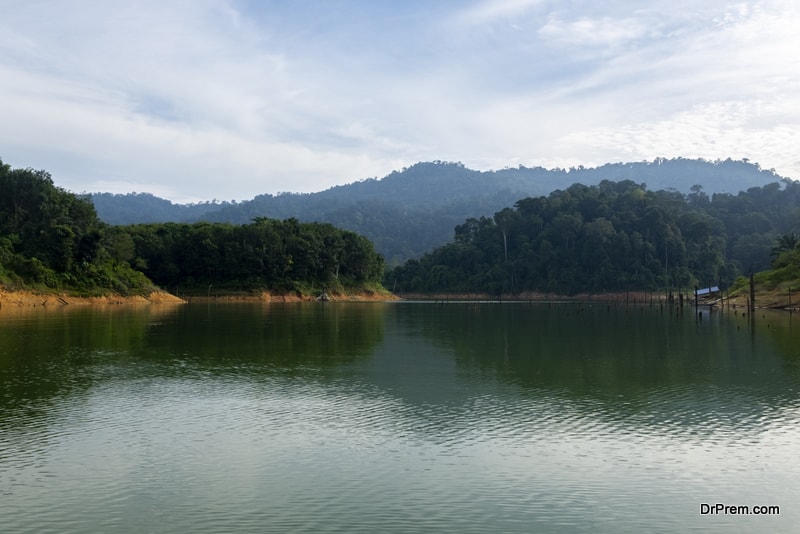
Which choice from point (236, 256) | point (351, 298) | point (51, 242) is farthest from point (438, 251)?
point (51, 242)

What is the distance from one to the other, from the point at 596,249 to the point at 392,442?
452ft

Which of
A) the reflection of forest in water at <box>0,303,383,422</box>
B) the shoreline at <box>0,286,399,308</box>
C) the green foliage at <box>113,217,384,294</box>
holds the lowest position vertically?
the reflection of forest in water at <box>0,303,383,422</box>

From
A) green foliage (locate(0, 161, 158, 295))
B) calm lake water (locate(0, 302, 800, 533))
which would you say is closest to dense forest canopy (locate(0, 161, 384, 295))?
green foliage (locate(0, 161, 158, 295))

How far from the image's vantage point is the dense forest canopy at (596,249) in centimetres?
14250

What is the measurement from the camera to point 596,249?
5763 inches

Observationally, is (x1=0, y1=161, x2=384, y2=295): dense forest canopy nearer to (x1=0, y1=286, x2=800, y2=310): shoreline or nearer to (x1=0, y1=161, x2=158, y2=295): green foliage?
(x1=0, y1=161, x2=158, y2=295): green foliage

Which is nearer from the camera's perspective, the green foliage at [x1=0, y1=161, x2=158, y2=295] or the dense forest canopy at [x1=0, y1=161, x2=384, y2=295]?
the green foliage at [x1=0, y1=161, x2=158, y2=295]

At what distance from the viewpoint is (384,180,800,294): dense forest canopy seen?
5610 inches

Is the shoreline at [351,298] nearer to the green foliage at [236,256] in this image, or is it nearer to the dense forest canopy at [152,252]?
the dense forest canopy at [152,252]

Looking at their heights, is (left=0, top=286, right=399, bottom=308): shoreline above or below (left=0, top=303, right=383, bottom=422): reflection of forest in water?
above

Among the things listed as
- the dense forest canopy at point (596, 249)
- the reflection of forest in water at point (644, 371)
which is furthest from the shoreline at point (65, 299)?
the dense forest canopy at point (596, 249)

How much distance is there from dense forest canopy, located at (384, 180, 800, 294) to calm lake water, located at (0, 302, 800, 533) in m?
116

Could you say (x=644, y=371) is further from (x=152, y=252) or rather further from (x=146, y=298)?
(x=152, y=252)

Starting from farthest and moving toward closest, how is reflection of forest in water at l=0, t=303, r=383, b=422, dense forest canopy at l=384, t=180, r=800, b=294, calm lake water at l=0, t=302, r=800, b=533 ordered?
1. dense forest canopy at l=384, t=180, r=800, b=294
2. reflection of forest in water at l=0, t=303, r=383, b=422
3. calm lake water at l=0, t=302, r=800, b=533
